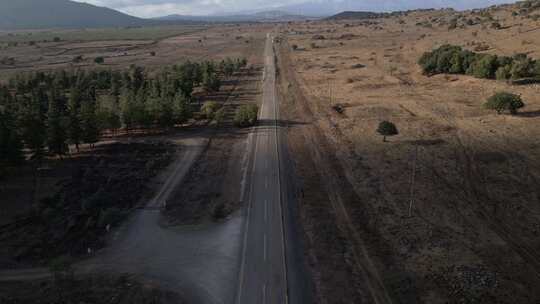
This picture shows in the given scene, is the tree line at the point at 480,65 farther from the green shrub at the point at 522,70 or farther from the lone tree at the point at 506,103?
the lone tree at the point at 506,103

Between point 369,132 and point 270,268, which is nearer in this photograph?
point 270,268

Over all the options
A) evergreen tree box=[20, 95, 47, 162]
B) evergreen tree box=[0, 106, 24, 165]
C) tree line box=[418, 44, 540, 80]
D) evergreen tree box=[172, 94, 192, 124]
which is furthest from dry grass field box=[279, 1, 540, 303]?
evergreen tree box=[0, 106, 24, 165]

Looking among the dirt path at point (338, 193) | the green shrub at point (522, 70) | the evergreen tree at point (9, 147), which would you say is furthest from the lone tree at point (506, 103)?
the evergreen tree at point (9, 147)

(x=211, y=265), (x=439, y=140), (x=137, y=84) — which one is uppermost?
(x=137, y=84)

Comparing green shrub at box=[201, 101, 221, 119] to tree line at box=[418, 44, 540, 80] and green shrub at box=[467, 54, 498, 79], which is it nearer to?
tree line at box=[418, 44, 540, 80]

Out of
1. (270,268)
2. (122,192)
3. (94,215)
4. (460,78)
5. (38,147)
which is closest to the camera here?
(270,268)

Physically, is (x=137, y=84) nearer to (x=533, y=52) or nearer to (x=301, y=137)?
(x=301, y=137)

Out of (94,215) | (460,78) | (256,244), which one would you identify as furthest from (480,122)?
(94,215)
